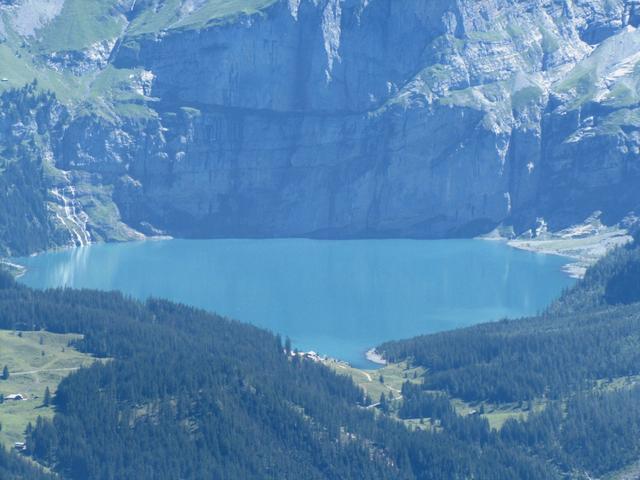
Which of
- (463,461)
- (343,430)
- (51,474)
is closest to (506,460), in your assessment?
(463,461)

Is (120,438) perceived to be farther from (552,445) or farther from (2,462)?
(552,445)

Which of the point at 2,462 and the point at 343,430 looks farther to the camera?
the point at 343,430

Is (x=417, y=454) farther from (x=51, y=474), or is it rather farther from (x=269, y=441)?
(x=51, y=474)

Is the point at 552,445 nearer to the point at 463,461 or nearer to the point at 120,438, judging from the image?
the point at 463,461

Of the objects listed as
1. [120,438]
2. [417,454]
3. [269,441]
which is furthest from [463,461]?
[120,438]

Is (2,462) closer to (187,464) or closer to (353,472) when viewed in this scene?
(187,464)

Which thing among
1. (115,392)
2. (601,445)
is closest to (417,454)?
(601,445)

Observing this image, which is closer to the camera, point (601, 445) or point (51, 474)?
point (51, 474)
